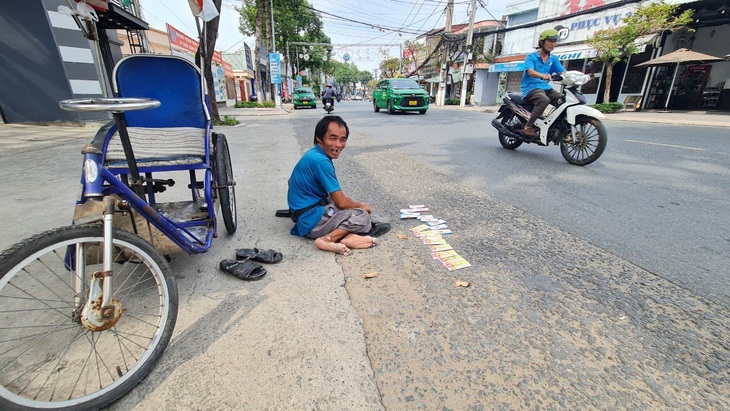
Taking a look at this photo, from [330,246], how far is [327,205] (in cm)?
38

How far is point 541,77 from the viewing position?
203 inches

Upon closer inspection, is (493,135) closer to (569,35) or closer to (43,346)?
(43,346)

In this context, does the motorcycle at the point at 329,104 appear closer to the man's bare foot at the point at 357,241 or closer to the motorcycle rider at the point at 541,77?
the motorcycle rider at the point at 541,77

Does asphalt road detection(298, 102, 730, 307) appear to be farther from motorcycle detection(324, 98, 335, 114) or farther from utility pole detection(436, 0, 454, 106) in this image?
utility pole detection(436, 0, 454, 106)

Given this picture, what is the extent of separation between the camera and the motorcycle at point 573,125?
489 cm

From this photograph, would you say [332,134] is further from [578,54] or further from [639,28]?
[578,54]

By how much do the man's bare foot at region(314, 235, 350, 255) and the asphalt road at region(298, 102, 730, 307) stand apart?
1.88 metres

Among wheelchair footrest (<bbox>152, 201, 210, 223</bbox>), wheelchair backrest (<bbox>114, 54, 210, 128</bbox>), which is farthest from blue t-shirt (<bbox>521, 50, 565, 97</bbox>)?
wheelchair footrest (<bbox>152, 201, 210, 223</bbox>)

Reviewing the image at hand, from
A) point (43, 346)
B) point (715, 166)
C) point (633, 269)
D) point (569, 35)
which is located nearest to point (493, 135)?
point (715, 166)

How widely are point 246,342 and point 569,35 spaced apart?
25.8m

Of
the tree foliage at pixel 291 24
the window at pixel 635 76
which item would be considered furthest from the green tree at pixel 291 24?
the window at pixel 635 76

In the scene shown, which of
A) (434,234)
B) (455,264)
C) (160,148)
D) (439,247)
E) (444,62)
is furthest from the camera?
(444,62)

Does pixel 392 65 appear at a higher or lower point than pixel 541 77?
higher

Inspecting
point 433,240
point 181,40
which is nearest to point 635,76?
point 433,240
